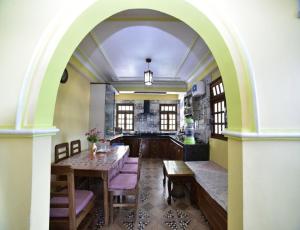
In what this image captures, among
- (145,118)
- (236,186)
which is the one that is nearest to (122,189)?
(236,186)

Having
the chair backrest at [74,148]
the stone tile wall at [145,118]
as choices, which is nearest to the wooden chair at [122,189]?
the chair backrest at [74,148]

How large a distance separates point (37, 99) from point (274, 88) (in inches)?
59.1

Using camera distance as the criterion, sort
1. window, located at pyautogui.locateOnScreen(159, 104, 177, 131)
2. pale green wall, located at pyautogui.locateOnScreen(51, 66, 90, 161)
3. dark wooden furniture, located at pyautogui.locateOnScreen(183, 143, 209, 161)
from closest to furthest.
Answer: pale green wall, located at pyautogui.locateOnScreen(51, 66, 90, 161)
dark wooden furniture, located at pyautogui.locateOnScreen(183, 143, 209, 161)
window, located at pyautogui.locateOnScreen(159, 104, 177, 131)

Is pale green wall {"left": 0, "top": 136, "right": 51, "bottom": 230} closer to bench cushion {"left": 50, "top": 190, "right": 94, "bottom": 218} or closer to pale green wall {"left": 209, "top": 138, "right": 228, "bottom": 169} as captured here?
bench cushion {"left": 50, "top": 190, "right": 94, "bottom": 218}

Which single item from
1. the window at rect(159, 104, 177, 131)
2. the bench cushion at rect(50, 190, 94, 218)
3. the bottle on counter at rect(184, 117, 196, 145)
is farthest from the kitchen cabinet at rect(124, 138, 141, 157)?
the bench cushion at rect(50, 190, 94, 218)

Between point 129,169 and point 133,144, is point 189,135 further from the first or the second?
point 133,144

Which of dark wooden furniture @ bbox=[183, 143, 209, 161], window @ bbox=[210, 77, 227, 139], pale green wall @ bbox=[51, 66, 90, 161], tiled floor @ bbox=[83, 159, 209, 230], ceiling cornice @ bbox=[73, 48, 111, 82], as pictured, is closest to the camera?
tiled floor @ bbox=[83, 159, 209, 230]

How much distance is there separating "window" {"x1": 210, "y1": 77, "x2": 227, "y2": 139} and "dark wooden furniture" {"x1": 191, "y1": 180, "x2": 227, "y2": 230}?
1.10 metres

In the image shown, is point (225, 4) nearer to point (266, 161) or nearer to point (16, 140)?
point (266, 161)

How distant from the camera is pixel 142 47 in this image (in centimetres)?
328

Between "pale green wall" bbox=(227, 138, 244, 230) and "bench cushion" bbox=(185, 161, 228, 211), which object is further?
"bench cushion" bbox=(185, 161, 228, 211)

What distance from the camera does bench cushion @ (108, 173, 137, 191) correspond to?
2367mm

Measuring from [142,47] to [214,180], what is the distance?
2.60 meters

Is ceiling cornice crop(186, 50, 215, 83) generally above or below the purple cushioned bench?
above
